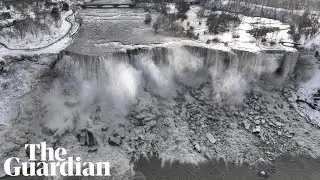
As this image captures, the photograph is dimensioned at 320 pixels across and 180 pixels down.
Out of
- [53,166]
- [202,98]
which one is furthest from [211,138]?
[53,166]

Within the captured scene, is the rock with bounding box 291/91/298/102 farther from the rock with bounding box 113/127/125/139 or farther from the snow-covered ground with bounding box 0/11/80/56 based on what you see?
the snow-covered ground with bounding box 0/11/80/56

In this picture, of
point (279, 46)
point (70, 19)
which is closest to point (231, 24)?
point (279, 46)

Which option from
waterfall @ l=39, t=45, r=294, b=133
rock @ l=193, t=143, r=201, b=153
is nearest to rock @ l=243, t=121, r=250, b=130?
waterfall @ l=39, t=45, r=294, b=133

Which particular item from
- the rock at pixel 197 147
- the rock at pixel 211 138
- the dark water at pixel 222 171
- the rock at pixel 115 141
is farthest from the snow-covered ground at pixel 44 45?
the rock at pixel 211 138

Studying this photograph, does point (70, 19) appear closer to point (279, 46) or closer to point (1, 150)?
point (1, 150)

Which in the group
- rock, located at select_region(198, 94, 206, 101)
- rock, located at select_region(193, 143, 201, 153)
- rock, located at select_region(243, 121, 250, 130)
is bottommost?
rock, located at select_region(193, 143, 201, 153)

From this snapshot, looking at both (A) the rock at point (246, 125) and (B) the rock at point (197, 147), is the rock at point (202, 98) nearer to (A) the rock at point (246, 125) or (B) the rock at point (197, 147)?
(A) the rock at point (246, 125)

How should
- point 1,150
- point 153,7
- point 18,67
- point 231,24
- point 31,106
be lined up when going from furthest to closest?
1. point 153,7
2. point 231,24
3. point 18,67
4. point 31,106
5. point 1,150
